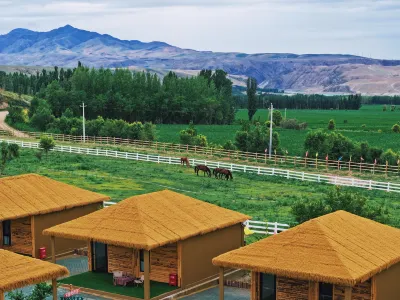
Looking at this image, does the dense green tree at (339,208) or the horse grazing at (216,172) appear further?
the horse grazing at (216,172)

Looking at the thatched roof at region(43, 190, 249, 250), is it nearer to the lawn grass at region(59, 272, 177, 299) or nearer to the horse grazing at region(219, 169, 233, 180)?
the lawn grass at region(59, 272, 177, 299)

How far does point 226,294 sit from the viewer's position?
28.2 metres

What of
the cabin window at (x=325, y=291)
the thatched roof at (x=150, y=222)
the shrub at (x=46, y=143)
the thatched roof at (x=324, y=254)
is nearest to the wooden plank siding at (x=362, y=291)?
the thatched roof at (x=324, y=254)

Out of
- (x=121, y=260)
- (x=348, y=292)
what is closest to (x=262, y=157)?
(x=121, y=260)

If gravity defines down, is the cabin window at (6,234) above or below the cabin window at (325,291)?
below

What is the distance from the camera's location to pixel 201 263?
2912cm

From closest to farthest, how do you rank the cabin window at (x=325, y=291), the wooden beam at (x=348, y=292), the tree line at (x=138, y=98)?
1. the wooden beam at (x=348, y=292)
2. the cabin window at (x=325, y=291)
3. the tree line at (x=138, y=98)

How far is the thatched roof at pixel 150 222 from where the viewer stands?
89.5ft

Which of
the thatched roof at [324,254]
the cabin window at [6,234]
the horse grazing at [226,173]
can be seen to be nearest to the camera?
the thatched roof at [324,254]

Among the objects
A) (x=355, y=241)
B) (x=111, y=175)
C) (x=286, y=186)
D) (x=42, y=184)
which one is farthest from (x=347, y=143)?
(x=355, y=241)

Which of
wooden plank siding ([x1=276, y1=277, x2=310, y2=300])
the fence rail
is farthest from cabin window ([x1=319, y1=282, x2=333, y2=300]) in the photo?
the fence rail

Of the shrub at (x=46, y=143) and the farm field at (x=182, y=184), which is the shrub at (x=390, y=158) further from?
the shrub at (x=46, y=143)

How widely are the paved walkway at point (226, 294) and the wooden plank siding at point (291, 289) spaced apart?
9.32ft

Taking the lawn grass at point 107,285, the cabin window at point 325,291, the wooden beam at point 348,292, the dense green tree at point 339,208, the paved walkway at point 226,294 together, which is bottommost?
the paved walkway at point 226,294
